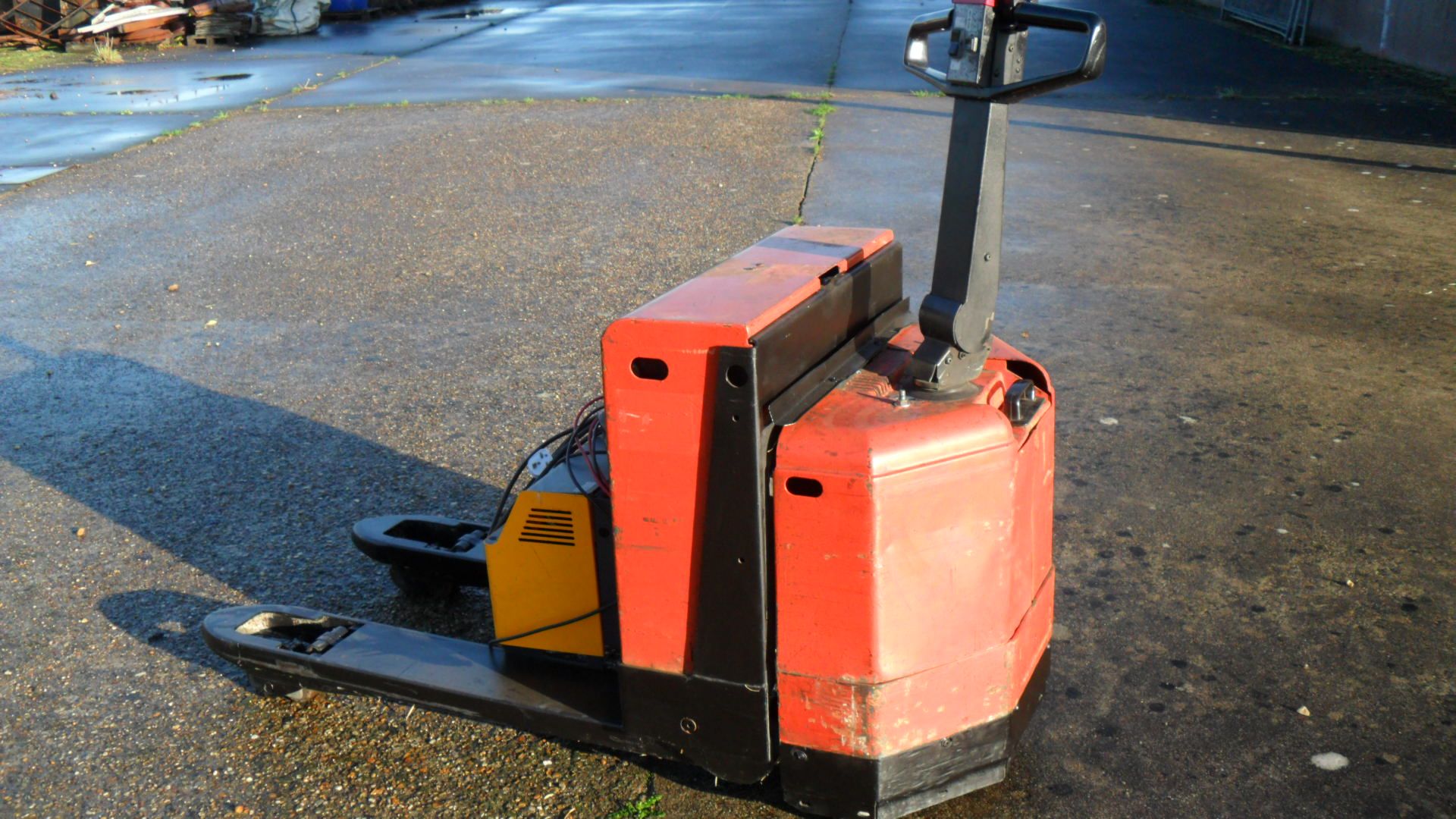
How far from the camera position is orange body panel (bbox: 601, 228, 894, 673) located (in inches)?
90.6

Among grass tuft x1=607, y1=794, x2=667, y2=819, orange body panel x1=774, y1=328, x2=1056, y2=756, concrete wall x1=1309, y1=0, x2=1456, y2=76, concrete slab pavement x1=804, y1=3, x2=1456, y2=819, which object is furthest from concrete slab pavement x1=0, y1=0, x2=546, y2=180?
concrete wall x1=1309, y1=0, x2=1456, y2=76

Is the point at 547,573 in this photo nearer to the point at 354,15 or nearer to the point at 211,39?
the point at 211,39

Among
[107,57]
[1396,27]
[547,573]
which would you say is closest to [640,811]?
[547,573]

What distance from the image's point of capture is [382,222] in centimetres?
789

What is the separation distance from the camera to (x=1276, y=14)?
1661 cm

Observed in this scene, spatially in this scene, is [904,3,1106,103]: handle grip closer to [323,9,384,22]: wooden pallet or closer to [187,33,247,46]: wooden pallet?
[187,33,247,46]: wooden pallet

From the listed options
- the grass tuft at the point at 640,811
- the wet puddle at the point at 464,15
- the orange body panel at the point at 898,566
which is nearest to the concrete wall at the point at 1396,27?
the orange body panel at the point at 898,566

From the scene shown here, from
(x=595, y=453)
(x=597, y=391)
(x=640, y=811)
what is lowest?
(x=640, y=811)

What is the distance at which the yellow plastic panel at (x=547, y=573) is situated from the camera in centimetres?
Answer: 273

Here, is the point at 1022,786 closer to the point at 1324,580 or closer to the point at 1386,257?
the point at 1324,580

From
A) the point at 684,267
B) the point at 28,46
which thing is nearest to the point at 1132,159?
the point at 684,267

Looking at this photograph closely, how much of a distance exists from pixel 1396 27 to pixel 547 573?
14.2 metres

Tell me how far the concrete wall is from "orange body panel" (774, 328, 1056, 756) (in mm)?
12580

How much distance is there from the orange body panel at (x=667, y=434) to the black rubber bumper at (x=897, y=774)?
34 cm
